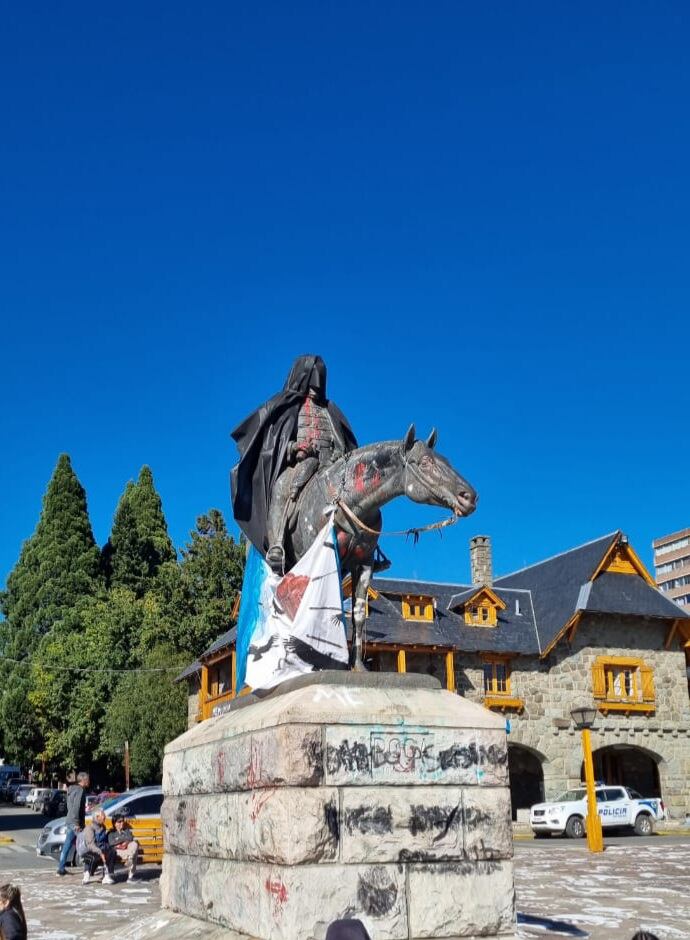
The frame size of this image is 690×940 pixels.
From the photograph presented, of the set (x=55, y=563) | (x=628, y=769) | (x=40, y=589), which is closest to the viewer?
(x=628, y=769)

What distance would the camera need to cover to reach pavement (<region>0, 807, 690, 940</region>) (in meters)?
7.75

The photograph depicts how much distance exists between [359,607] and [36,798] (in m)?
54.1

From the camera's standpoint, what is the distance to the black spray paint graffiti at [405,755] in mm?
5570

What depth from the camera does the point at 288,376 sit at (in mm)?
8539

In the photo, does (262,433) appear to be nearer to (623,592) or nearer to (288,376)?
(288,376)

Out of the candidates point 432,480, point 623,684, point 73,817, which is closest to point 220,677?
point 623,684

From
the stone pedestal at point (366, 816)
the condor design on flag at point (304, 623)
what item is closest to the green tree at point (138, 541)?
the condor design on flag at point (304, 623)

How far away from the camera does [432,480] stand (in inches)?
272

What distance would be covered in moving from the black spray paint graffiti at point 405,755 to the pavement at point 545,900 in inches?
42.2

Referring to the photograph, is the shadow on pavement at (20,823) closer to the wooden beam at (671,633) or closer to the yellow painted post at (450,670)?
the yellow painted post at (450,670)

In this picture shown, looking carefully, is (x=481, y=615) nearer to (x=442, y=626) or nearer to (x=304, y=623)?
(x=442, y=626)

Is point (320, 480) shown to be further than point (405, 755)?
Yes

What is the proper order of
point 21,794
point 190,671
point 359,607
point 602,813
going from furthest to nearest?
point 21,794 < point 190,671 < point 602,813 < point 359,607

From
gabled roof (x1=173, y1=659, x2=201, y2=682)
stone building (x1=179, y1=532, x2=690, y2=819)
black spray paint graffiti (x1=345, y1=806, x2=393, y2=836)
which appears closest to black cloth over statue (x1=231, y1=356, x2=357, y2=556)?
black spray paint graffiti (x1=345, y1=806, x2=393, y2=836)
